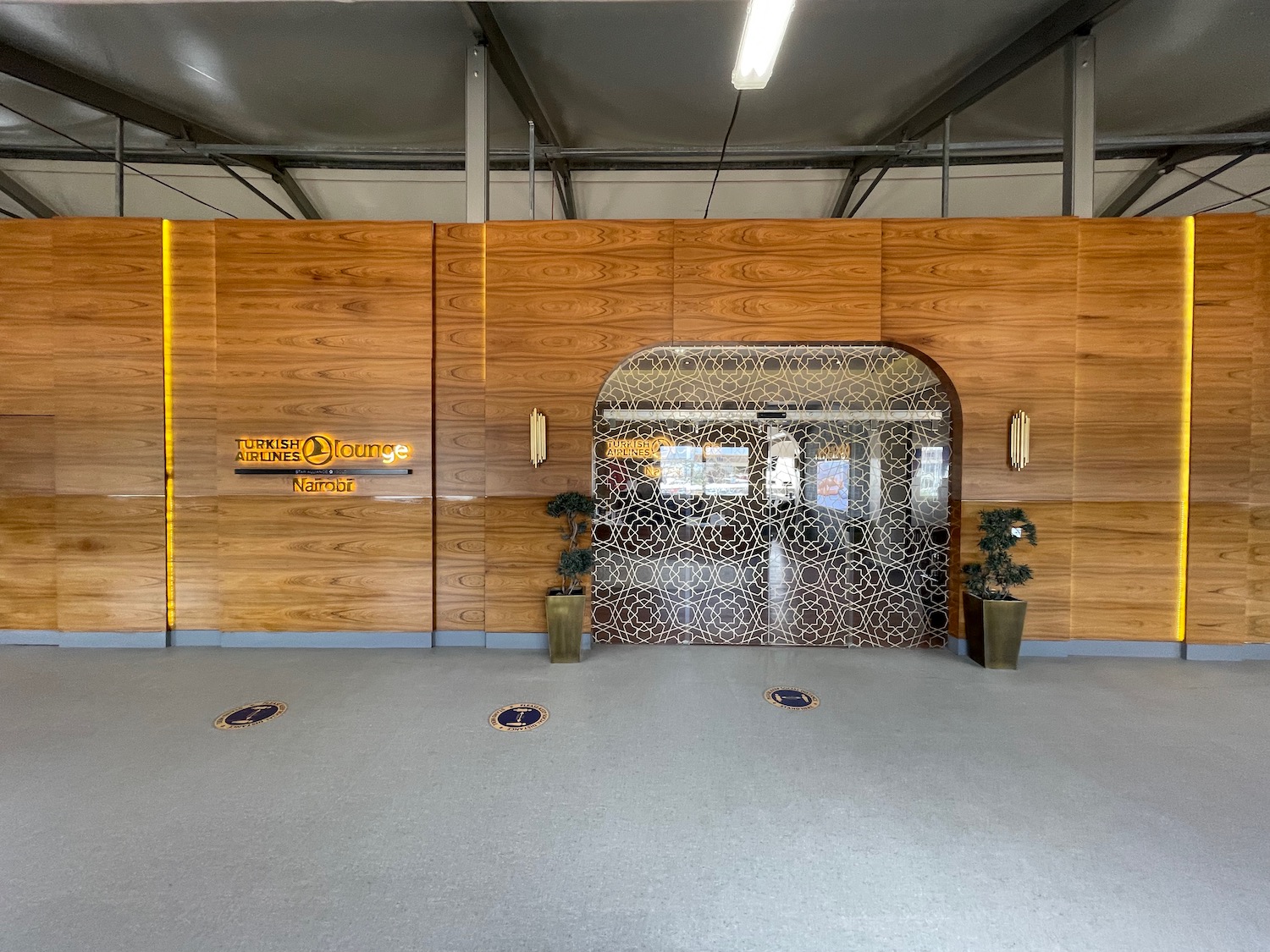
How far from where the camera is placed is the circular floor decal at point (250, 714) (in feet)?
10.4

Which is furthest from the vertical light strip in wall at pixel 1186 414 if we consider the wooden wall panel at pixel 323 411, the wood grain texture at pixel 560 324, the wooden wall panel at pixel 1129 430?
the wooden wall panel at pixel 323 411

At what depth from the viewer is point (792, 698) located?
3525 mm

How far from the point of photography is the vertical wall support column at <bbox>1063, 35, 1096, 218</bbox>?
4230mm

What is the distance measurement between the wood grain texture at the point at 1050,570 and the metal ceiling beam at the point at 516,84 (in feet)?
19.4

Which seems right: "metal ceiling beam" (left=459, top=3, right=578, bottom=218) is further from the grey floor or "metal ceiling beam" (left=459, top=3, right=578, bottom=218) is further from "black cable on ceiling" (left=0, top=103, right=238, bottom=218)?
the grey floor

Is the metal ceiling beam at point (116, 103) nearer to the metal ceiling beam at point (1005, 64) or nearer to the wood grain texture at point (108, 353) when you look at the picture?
the wood grain texture at point (108, 353)

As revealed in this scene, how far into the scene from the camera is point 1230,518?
13.9ft

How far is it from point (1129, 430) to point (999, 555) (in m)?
1.62

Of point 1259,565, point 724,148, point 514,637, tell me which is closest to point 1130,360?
point 1259,565

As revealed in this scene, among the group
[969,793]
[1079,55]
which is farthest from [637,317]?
[1079,55]

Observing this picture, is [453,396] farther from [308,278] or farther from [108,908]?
[108,908]

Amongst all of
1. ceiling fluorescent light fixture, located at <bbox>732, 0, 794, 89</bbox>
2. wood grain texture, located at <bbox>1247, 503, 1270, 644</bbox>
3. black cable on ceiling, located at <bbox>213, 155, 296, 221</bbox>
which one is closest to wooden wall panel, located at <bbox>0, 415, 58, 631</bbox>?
black cable on ceiling, located at <bbox>213, 155, 296, 221</bbox>

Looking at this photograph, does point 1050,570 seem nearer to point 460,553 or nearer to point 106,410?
point 460,553

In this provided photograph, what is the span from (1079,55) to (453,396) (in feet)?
19.7
